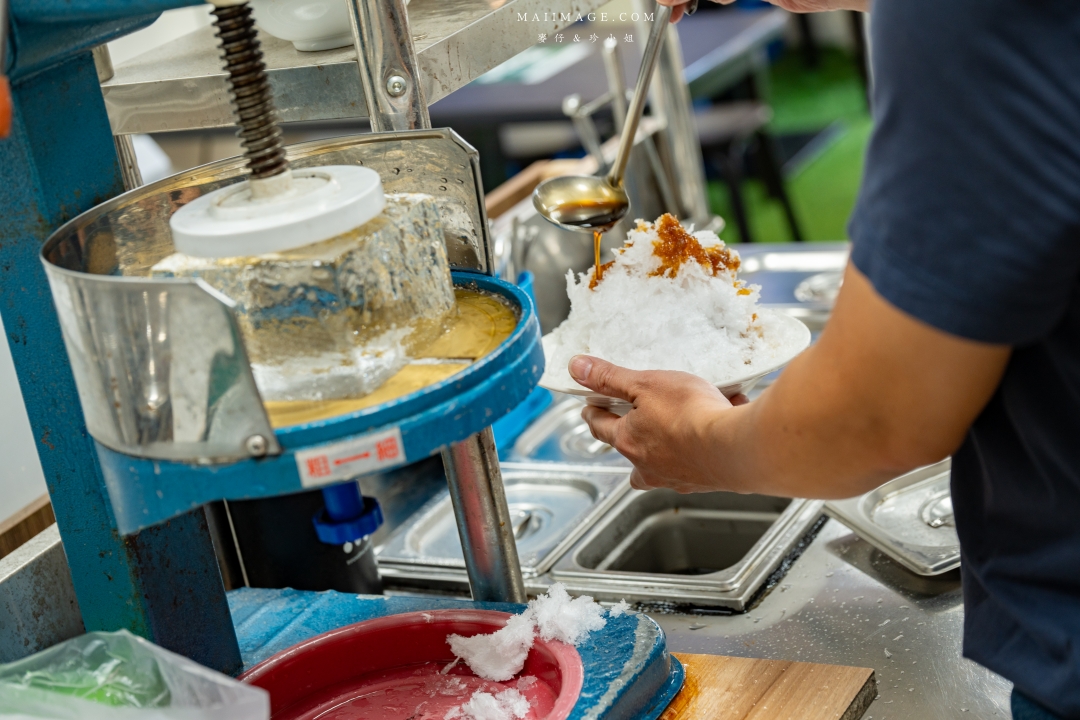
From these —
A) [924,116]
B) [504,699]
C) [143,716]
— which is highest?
[924,116]

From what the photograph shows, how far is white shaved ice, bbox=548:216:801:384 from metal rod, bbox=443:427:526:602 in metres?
0.19

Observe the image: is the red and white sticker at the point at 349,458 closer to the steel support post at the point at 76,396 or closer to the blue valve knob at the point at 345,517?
the steel support post at the point at 76,396

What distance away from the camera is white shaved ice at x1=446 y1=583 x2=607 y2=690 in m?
1.04

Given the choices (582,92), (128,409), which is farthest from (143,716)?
(582,92)

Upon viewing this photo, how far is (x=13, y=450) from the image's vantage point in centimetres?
139

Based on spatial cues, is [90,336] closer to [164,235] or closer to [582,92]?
[164,235]

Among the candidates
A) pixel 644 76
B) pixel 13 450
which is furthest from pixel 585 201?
pixel 13 450

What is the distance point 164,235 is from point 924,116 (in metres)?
0.66

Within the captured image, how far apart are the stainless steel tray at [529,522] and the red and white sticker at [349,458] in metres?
0.76

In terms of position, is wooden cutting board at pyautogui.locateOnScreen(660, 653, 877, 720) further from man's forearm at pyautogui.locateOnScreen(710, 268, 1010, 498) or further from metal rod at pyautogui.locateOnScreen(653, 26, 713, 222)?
metal rod at pyautogui.locateOnScreen(653, 26, 713, 222)

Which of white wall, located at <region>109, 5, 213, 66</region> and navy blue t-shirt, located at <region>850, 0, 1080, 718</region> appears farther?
white wall, located at <region>109, 5, 213, 66</region>

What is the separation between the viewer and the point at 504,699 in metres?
1.01

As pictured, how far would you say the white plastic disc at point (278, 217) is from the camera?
0.72 meters

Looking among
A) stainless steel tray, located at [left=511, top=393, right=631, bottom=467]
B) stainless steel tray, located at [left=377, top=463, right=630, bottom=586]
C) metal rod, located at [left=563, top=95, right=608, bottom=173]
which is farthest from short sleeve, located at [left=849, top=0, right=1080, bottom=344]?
metal rod, located at [left=563, top=95, right=608, bottom=173]
